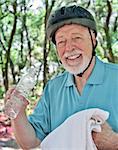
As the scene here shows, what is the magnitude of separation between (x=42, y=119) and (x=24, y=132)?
123 mm

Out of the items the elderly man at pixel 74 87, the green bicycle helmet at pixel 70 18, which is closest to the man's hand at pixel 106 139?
the elderly man at pixel 74 87

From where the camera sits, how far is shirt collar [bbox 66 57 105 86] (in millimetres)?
1909

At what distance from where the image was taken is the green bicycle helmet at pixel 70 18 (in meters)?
1.84

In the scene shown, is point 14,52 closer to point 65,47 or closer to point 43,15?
point 43,15

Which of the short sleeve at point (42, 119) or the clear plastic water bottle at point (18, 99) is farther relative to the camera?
the short sleeve at point (42, 119)

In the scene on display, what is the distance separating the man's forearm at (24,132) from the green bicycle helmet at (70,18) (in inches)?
16.7

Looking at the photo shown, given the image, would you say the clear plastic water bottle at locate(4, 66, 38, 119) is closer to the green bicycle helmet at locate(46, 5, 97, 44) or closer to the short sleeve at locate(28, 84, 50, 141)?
the short sleeve at locate(28, 84, 50, 141)

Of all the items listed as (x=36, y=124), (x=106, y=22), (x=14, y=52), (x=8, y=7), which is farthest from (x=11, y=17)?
(x=36, y=124)

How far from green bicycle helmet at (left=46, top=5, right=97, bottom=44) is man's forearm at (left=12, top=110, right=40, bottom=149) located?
1.39 feet

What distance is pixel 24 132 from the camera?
6.28 ft

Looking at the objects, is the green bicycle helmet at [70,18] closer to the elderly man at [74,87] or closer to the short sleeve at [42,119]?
the elderly man at [74,87]

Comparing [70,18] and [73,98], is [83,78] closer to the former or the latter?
[73,98]

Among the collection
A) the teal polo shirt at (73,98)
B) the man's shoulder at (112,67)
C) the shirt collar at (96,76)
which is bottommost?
the teal polo shirt at (73,98)

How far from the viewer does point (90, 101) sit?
1.89m
